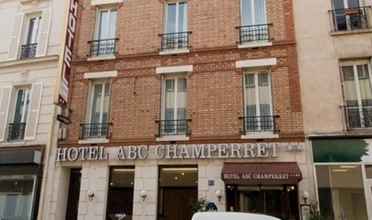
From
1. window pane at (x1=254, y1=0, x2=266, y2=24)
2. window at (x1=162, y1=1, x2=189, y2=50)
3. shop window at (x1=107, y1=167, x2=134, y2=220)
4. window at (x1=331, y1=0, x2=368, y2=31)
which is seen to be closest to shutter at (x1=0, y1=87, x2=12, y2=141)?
shop window at (x1=107, y1=167, x2=134, y2=220)

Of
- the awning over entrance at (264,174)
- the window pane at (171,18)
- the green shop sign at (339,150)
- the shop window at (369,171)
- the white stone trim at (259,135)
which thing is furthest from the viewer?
the window pane at (171,18)

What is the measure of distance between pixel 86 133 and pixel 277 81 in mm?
6163

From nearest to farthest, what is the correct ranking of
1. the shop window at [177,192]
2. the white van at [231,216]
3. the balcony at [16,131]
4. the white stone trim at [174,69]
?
the white van at [231,216] → the shop window at [177,192] → the white stone trim at [174,69] → the balcony at [16,131]

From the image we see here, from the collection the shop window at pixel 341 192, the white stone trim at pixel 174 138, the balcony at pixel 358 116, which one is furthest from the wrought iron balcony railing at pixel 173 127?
the balcony at pixel 358 116

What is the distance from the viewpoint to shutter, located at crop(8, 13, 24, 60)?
42.8ft

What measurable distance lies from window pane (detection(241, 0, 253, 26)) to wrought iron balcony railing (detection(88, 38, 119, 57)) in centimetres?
434

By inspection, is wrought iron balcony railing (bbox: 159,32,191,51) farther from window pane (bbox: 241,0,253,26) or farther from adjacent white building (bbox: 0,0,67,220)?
adjacent white building (bbox: 0,0,67,220)

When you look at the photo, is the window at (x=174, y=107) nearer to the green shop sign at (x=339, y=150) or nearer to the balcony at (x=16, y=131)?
the green shop sign at (x=339, y=150)

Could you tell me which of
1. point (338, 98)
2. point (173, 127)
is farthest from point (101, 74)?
point (338, 98)

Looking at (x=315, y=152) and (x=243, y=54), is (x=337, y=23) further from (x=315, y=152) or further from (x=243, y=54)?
(x=315, y=152)

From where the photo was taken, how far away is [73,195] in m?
11.3

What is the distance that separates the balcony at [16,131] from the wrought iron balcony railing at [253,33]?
25.7 feet

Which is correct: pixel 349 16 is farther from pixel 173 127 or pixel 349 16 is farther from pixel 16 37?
pixel 16 37

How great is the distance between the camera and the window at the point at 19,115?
1207 centimetres
